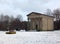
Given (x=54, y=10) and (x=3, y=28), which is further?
(x=54, y=10)

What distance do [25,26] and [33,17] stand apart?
4151mm

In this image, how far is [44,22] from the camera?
118 feet

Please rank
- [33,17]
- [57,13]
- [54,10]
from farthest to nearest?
1. [54,10]
2. [57,13]
3. [33,17]

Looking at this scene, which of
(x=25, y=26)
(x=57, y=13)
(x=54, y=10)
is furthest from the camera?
(x=54, y=10)

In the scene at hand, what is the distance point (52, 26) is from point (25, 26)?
21.2 ft

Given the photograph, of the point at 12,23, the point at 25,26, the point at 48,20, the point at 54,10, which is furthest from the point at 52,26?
the point at 54,10

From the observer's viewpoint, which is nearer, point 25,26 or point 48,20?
point 48,20

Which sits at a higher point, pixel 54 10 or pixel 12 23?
pixel 54 10

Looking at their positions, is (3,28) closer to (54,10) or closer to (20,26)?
(20,26)

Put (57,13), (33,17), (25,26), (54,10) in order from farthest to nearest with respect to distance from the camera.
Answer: (54,10)
(57,13)
(25,26)
(33,17)

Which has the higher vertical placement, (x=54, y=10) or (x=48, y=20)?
(x=54, y=10)

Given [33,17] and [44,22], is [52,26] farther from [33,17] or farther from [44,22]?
[33,17]

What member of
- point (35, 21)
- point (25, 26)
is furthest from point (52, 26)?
point (25, 26)

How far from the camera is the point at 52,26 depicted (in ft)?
120
